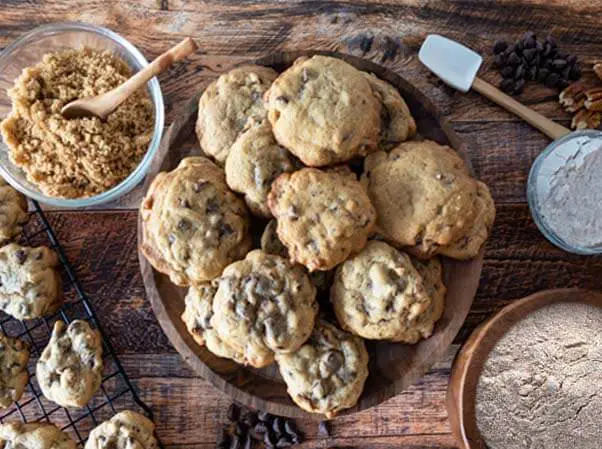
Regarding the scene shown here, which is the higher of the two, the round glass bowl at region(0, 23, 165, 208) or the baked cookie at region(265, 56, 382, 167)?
the baked cookie at region(265, 56, 382, 167)

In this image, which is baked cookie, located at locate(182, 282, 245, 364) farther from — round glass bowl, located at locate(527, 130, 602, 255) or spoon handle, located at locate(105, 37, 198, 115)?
round glass bowl, located at locate(527, 130, 602, 255)

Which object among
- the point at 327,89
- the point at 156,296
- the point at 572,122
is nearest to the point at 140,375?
the point at 156,296

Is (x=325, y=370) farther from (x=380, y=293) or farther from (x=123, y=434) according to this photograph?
(x=123, y=434)

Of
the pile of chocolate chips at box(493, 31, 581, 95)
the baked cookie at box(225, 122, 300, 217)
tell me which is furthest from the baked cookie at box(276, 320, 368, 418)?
the pile of chocolate chips at box(493, 31, 581, 95)

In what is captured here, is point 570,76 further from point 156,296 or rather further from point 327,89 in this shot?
point 156,296

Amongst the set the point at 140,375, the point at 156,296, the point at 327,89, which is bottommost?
the point at 140,375

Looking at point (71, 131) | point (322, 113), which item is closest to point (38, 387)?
point (71, 131)
